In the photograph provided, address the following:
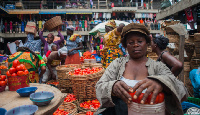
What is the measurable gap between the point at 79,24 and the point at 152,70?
59.6ft

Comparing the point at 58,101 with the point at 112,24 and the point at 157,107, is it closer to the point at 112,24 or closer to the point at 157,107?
the point at 157,107

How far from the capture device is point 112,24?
15.9 feet

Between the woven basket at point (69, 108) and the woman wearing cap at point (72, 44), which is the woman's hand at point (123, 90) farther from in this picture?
the woman wearing cap at point (72, 44)

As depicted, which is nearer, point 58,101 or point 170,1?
point 58,101

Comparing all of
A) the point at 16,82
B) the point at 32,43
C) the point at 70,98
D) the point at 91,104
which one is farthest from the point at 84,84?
the point at 32,43

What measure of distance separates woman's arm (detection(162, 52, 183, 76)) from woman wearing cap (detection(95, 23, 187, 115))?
1.03 metres

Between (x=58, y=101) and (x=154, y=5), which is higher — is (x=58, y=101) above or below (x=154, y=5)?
below

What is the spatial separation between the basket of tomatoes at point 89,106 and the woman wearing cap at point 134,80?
181cm

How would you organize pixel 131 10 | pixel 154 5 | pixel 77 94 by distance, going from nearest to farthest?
1. pixel 77 94
2. pixel 131 10
3. pixel 154 5

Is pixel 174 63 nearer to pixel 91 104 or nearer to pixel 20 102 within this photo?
pixel 91 104

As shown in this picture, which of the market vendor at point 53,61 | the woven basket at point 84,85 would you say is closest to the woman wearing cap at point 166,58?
the woven basket at point 84,85

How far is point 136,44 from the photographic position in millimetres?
1336

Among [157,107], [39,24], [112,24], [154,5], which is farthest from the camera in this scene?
[154,5]

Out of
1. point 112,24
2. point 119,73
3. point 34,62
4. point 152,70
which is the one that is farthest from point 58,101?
point 112,24
